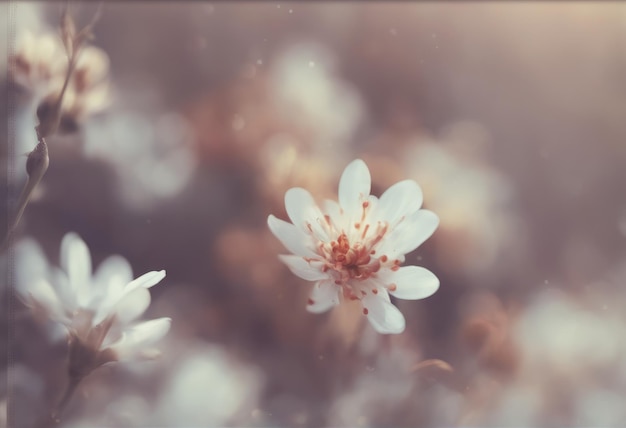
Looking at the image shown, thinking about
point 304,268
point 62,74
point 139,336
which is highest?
point 62,74

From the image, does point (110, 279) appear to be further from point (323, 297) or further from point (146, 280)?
point (323, 297)

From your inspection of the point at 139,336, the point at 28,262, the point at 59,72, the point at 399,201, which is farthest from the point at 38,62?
the point at 399,201

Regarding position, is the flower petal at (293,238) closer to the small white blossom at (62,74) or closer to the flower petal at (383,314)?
the flower petal at (383,314)

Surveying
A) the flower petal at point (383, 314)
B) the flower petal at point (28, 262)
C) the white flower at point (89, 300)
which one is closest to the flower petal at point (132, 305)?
the white flower at point (89, 300)

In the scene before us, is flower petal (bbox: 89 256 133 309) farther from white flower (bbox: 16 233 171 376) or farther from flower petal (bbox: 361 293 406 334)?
flower petal (bbox: 361 293 406 334)

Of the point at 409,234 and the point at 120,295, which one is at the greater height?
the point at 409,234
